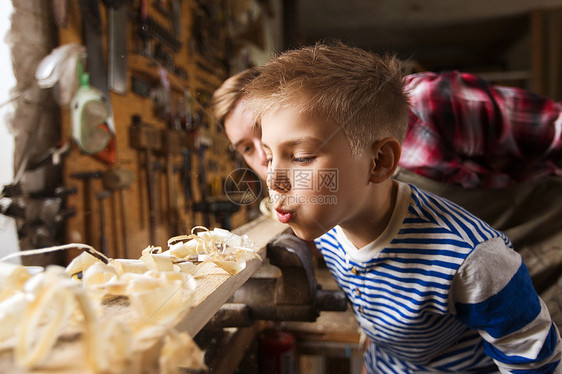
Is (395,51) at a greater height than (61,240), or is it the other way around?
(395,51)

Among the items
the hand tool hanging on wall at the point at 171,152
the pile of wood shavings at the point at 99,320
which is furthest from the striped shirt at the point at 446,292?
the hand tool hanging on wall at the point at 171,152

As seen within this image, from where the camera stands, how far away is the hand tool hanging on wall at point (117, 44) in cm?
122

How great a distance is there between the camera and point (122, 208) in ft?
4.24

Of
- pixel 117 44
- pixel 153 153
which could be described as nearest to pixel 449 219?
pixel 117 44

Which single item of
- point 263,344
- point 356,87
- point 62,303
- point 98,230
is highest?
point 356,87

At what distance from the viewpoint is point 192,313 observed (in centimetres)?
33

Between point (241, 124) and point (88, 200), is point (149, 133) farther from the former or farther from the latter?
point (241, 124)

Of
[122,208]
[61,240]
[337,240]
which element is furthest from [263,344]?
[122,208]

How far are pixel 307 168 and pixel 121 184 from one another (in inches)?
39.4

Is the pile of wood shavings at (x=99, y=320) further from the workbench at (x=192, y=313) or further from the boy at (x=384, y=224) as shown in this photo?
the boy at (x=384, y=224)

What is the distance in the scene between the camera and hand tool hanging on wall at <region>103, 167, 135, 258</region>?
48.0 inches

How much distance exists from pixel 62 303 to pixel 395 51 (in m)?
0.45

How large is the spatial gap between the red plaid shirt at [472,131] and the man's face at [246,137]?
485 mm

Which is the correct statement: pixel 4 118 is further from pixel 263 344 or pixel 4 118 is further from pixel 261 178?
pixel 263 344
